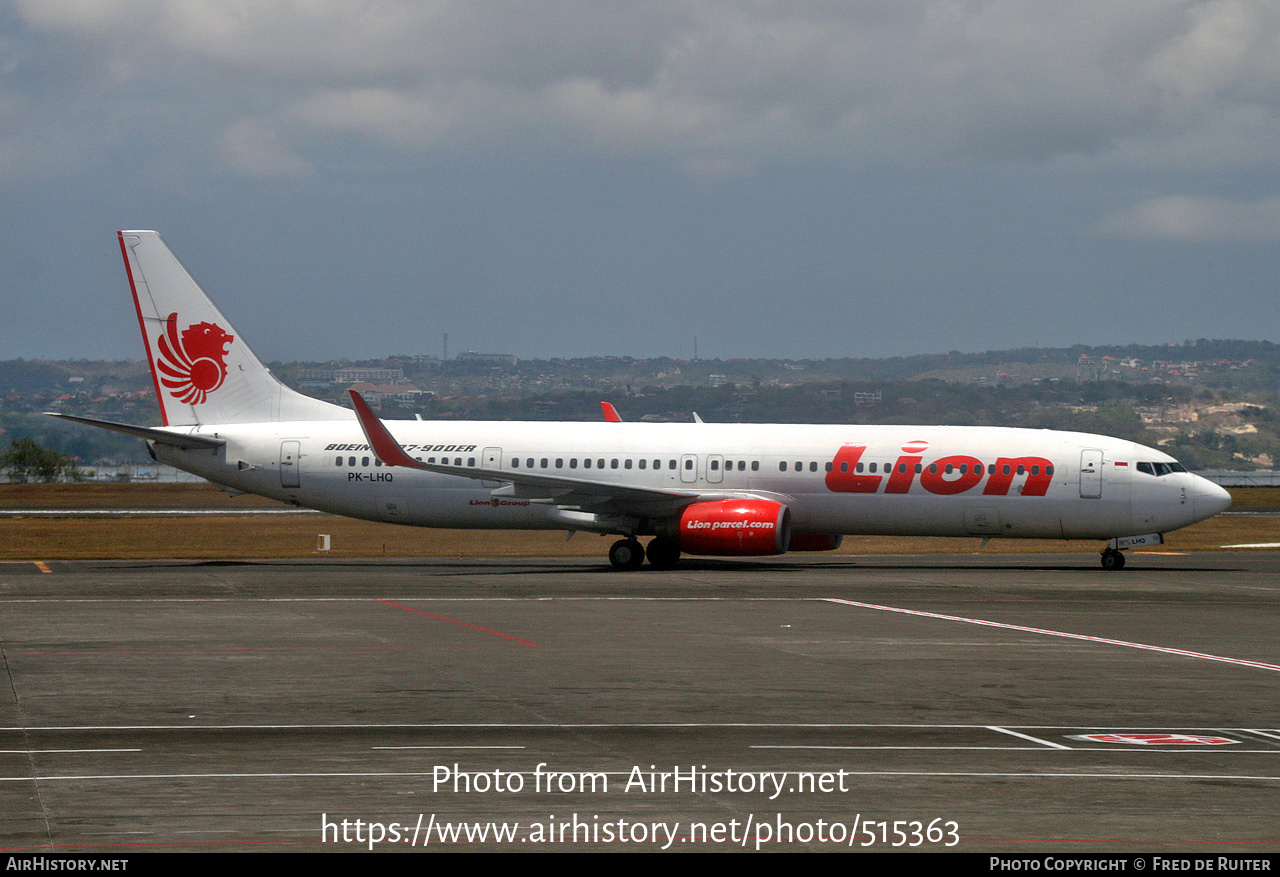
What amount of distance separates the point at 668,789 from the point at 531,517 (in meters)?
30.0

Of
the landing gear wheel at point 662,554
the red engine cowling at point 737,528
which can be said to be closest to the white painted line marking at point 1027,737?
the red engine cowling at point 737,528

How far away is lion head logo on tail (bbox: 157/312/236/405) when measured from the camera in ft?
144

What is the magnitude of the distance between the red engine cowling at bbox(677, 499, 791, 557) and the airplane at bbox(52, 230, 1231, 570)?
0.17 ft

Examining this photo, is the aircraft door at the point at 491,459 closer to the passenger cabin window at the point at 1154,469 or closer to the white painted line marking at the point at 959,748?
the passenger cabin window at the point at 1154,469

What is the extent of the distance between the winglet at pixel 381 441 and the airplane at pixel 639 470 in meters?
Answer: 0.06

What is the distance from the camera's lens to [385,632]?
929 inches

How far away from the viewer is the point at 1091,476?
38.3 m

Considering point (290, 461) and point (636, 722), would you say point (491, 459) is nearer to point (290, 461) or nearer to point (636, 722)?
point (290, 461)

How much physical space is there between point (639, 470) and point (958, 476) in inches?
355

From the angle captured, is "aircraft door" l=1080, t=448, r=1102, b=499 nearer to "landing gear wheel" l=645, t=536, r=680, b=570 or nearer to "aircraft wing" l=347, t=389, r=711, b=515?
"aircraft wing" l=347, t=389, r=711, b=515

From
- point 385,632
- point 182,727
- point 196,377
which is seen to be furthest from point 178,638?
point 196,377

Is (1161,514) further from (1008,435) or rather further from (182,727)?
(182,727)

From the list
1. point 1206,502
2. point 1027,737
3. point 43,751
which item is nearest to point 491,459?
point 1206,502

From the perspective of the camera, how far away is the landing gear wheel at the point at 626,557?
40.1 m
